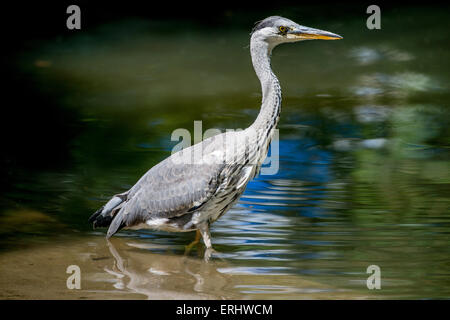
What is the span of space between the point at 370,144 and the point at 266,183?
182 cm

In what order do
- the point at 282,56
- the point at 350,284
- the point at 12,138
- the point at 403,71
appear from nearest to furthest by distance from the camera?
the point at 350,284, the point at 12,138, the point at 403,71, the point at 282,56

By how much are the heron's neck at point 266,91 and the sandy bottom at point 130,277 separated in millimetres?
1347

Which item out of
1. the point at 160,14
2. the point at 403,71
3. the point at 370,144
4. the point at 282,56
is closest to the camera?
the point at 370,144

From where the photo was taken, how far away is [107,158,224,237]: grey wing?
6582 millimetres

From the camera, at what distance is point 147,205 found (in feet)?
22.2

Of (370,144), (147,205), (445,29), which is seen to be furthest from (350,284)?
(445,29)

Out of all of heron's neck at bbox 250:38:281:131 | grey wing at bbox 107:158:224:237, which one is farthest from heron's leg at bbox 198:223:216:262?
heron's neck at bbox 250:38:281:131

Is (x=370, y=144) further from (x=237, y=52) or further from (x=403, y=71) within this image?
(x=237, y=52)

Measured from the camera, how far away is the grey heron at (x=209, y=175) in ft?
21.7

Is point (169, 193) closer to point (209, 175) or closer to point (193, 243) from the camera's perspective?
point (209, 175)

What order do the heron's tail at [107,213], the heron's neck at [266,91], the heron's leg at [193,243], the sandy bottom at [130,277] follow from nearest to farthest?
the sandy bottom at [130,277]
the heron's neck at [266,91]
the heron's leg at [193,243]
the heron's tail at [107,213]

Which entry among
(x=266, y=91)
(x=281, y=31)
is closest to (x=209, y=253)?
(x=266, y=91)

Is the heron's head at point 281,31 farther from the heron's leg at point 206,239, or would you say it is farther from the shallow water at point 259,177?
the heron's leg at point 206,239

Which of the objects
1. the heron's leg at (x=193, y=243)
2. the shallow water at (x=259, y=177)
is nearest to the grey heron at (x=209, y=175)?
the heron's leg at (x=193, y=243)
